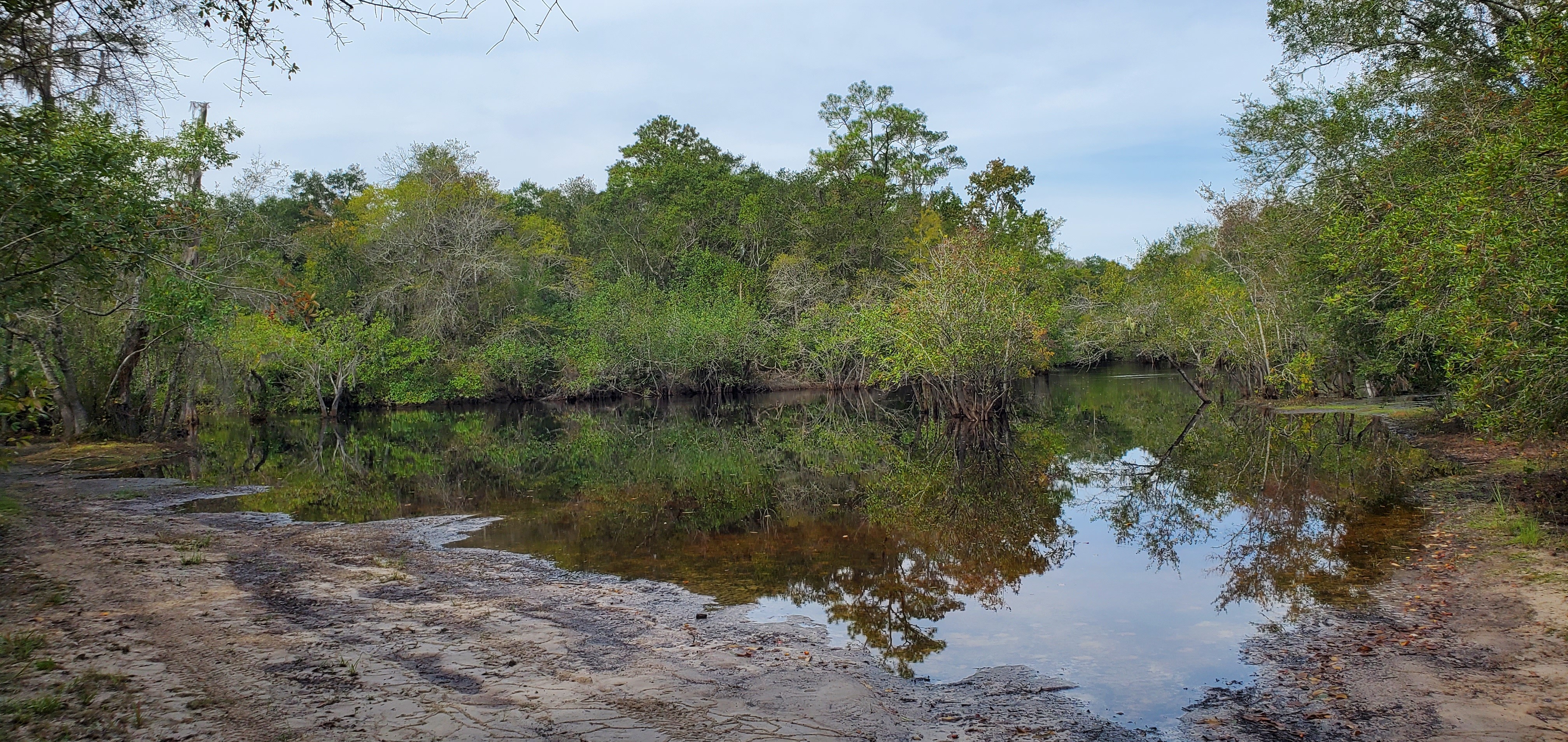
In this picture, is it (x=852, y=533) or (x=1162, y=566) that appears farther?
(x=852, y=533)

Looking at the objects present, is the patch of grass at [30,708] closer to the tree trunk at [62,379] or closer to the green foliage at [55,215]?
the green foliage at [55,215]

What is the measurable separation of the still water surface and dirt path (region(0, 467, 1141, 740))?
753 mm

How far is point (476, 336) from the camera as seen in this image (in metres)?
42.1

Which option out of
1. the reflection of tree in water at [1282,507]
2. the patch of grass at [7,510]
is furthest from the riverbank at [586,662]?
the patch of grass at [7,510]

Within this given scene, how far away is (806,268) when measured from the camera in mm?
43312

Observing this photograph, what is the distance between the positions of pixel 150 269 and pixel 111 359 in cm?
1073

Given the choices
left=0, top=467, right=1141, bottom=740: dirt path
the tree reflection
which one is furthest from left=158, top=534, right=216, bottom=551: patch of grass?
the tree reflection

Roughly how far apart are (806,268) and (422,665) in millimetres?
38231

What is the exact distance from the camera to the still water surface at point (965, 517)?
24.1ft

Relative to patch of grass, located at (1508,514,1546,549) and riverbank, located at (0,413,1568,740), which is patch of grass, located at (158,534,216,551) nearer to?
riverbank, located at (0,413,1568,740)

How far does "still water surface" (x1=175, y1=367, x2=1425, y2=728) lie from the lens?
7359mm

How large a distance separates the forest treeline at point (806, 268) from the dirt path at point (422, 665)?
203 cm

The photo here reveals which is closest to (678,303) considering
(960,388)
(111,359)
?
(960,388)

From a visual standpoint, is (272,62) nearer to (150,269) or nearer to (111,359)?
(150,269)
